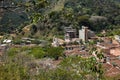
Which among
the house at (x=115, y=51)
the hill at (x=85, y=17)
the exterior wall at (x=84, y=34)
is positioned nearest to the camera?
the house at (x=115, y=51)

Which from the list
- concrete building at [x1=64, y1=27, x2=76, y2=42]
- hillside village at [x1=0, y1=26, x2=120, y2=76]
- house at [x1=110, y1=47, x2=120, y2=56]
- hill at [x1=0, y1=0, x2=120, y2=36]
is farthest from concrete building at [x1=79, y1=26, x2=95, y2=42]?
house at [x1=110, y1=47, x2=120, y2=56]

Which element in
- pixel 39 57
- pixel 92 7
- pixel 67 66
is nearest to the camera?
pixel 67 66

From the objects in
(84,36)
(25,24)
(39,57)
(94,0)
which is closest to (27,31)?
(25,24)

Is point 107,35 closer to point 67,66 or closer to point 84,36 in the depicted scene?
point 84,36

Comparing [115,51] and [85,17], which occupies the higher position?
[85,17]

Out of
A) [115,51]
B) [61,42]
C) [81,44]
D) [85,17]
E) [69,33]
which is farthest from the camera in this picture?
[85,17]

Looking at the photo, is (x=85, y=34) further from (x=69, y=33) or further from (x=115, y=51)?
(x=115, y=51)

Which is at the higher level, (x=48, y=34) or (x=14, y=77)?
(x=14, y=77)

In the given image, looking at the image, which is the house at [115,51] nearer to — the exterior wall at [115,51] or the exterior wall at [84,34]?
the exterior wall at [115,51]

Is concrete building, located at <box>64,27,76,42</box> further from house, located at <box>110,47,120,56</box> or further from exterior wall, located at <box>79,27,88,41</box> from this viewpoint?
house, located at <box>110,47,120,56</box>

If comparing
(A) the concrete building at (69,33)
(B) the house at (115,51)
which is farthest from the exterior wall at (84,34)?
(B) the house at (115,51)

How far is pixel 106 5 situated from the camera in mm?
55000

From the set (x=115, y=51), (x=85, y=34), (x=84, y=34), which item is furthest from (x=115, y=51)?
(x=84, y=34)

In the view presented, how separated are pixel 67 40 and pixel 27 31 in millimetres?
8564
